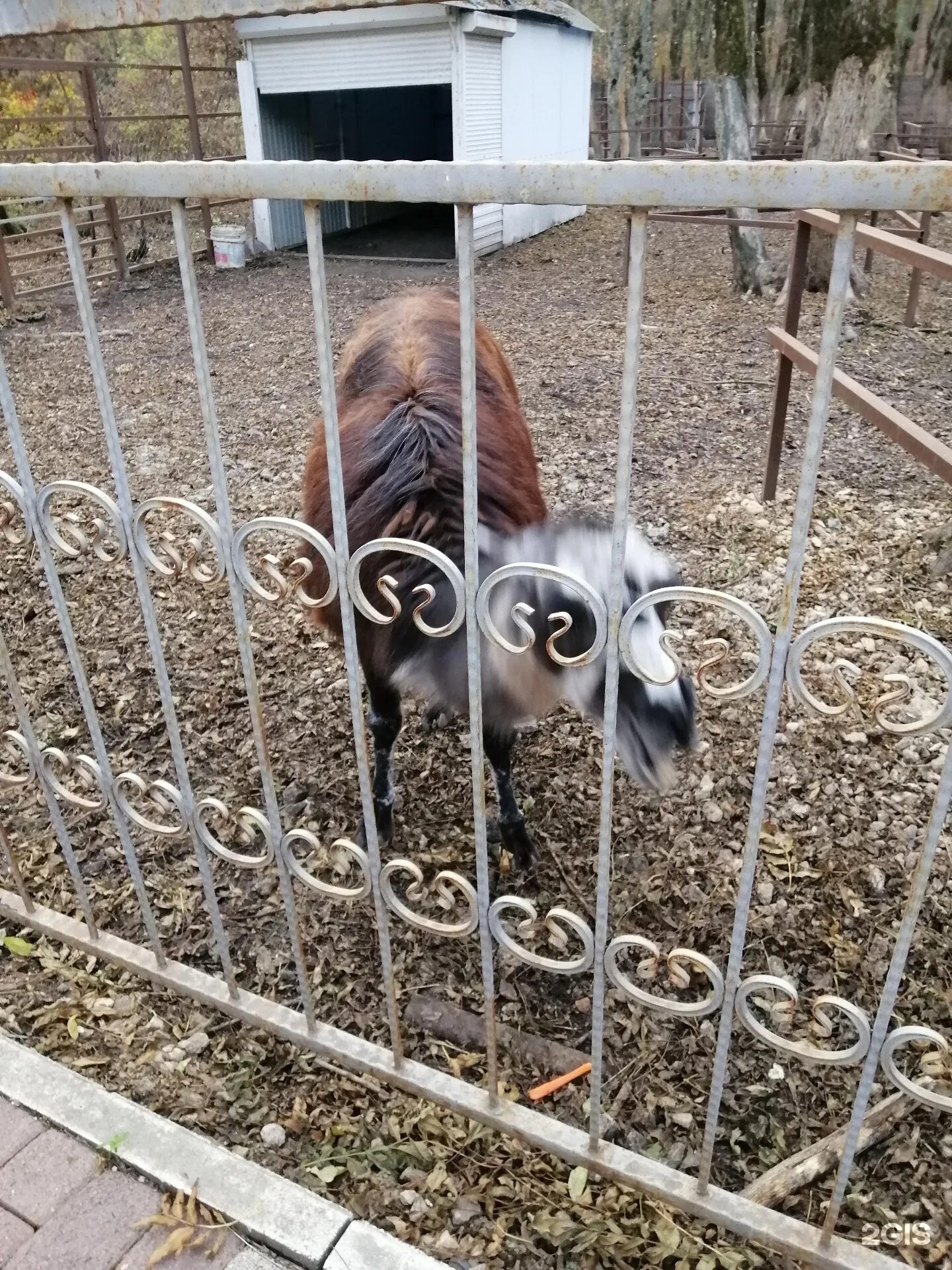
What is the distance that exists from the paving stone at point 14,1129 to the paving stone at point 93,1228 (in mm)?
163

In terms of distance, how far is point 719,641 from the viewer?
1.21m

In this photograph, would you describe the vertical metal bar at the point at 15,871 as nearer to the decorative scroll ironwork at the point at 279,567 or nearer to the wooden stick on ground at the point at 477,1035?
the wooden stick on ground at the point at 477,1035

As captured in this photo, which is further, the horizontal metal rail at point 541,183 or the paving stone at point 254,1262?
the paving stone at point 254,1262

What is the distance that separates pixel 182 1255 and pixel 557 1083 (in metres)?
0.81

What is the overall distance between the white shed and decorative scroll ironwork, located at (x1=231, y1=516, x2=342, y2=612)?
863 centimetres

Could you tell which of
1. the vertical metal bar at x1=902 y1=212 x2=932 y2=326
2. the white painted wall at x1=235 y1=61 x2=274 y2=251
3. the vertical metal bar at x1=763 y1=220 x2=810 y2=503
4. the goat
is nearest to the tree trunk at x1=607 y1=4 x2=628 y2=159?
the white painted wall at x1=235 y1=61 x2=274 y2=251

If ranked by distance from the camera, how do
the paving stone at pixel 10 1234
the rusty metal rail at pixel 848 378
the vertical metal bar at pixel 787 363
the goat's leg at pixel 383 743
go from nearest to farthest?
1. the paving stone at pixel 10 1234
2. the goat's leg at pixel 383 743
3. the rusty metal rail at pixel 848 378
4. the vertical metal bar at pixel 787 363

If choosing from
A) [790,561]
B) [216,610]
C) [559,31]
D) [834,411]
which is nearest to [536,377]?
[834,411]

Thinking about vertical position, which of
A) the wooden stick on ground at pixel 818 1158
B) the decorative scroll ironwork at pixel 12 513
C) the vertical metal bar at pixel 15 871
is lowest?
the wooden stick on ground at pixel 818 1158

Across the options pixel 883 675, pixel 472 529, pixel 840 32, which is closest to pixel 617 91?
pixel 840 32

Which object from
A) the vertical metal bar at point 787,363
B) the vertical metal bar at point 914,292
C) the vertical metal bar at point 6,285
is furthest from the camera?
the vertical metal bar at point 6,285

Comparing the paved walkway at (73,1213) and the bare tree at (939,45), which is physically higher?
the bare tree at (939,45)

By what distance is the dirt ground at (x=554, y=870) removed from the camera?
182 centimetres

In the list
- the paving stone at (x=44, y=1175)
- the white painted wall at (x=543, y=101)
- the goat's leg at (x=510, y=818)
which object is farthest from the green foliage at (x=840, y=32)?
the paving stone at (x=44, y=1175)
